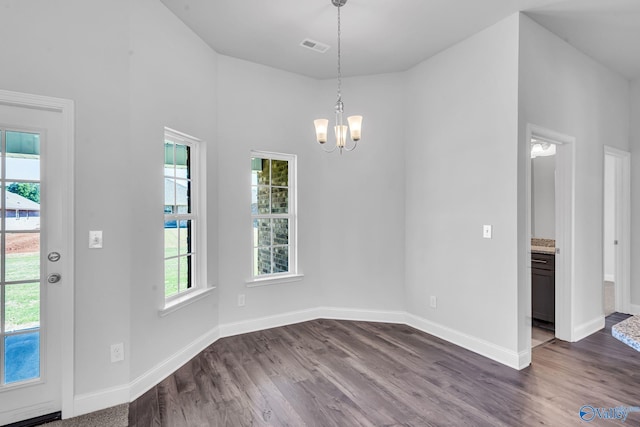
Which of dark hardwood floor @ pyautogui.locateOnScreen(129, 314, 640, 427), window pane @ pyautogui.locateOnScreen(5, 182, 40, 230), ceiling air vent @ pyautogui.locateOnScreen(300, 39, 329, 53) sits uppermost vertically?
ceiling air vent @ pyautogui.locateOnScreen(300, 39, 329, 53)

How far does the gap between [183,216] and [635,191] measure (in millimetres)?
5467

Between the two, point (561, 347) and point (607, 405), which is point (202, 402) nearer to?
point (607, 405)

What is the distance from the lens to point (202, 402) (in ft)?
7.67

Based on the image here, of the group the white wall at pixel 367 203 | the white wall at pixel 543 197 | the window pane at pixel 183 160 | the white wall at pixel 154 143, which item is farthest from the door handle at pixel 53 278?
the white wall at pixel 543 197

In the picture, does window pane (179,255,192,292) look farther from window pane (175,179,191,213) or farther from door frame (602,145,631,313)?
door frame (602,145,631,313)

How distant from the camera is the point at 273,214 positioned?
3949mm

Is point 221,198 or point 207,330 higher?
point 221,198

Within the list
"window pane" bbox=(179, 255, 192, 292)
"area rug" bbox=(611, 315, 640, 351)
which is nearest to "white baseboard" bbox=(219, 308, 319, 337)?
"window pane" bbox=(179, 255, 192, 292)

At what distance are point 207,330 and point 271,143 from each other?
7.04ft

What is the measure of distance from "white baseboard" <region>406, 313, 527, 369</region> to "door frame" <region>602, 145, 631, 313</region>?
2.63 metres

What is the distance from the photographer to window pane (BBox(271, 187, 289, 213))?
13.1 ft

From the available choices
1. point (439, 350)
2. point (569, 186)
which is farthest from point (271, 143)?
point (569, 186)

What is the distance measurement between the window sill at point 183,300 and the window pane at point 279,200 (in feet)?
3.88

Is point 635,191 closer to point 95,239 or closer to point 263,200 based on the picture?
point 263,200
